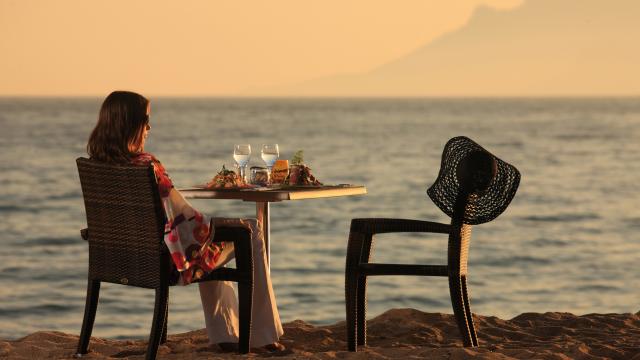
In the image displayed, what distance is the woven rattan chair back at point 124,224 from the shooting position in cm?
545

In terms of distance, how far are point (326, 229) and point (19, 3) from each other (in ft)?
121

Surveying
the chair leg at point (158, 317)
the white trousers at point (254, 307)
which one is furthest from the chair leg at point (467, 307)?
the chair leg at point (158, 317)

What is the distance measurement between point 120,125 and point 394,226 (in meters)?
1.38

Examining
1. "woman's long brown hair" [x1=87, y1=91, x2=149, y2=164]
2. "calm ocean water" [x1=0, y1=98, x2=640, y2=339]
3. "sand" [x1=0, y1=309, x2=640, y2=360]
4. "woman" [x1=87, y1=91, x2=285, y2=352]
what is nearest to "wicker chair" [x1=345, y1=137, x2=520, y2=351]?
"sand" [x1=0, y1=309, x2=640, y2=360]

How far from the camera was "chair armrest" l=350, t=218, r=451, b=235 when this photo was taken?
584 cm

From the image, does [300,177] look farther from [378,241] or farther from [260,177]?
[378,241]

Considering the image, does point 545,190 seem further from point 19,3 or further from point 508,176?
point 19,3

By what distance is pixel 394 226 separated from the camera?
19.4ft

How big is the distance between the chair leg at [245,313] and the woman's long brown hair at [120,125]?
806 mm

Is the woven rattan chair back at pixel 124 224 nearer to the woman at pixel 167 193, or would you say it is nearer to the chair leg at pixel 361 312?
the woman at pixel 167 193

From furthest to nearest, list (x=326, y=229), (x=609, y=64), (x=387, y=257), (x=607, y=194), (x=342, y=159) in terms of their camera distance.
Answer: (x=609, y=64)
(x=342, y=159)
(x=607, y=194)
(x=326, y=229)
(x=387, y=257)

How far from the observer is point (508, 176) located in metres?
6.05

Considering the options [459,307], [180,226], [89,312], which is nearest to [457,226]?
[459,307]

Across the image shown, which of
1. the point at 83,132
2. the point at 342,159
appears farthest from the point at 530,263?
the point at 83,132
